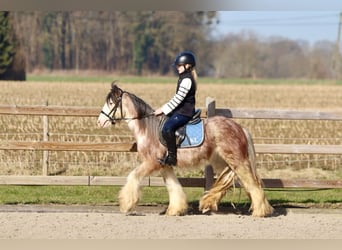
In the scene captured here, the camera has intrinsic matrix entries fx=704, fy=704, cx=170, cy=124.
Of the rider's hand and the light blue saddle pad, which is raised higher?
the rider's hand

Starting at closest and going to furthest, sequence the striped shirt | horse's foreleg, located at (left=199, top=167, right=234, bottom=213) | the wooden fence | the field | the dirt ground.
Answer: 1. the dirt ground
2. the striped shirt
3. horse's foreleg, located at (left=199, top=167, right=234, bottom=213)
4. the wooden fence
5. the field

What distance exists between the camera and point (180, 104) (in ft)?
29.2

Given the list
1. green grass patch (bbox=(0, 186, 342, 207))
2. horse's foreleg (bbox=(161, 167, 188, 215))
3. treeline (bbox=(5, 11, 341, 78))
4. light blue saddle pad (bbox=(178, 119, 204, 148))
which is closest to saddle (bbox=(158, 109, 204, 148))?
light blue saddle pad (bbox=(178, 119, 204, 148))

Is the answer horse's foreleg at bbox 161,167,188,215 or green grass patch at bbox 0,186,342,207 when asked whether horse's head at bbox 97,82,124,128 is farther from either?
green grass patch at bbox 0,186,342,207

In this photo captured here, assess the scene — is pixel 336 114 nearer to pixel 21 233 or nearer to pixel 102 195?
pixel 102 195

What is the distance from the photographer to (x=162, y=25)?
84.8m

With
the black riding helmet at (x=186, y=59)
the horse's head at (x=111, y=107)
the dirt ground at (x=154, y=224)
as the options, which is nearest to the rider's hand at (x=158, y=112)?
the horse's head at (x=111, y=107)

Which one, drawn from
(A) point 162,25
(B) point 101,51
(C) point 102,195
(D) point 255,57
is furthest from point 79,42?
(C) point 102,195

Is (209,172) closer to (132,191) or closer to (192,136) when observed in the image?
(192,136)

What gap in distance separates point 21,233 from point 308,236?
3.23 meters

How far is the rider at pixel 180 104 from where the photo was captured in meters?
8.83

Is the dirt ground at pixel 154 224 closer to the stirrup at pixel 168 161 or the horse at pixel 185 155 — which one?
the horse at pixel 185 155

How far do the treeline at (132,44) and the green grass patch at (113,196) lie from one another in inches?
2652

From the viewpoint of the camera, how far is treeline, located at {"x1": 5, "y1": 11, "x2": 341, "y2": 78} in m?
83.1
